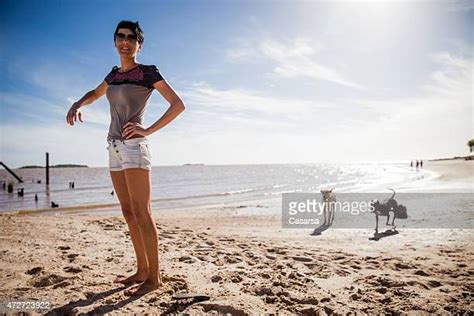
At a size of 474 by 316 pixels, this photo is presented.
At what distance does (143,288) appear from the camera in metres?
3.16

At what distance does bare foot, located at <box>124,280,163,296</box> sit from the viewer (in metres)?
3.10

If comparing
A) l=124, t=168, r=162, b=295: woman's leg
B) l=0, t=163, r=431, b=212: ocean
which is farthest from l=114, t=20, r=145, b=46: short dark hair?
l=0, t=163, r=431, b=212: ocean

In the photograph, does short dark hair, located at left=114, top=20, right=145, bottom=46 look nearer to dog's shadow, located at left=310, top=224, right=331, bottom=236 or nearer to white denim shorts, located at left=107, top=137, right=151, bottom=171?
white denim shorts, located at left=107, top=137, right=151, bottom=171

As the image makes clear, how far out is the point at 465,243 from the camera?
647cm

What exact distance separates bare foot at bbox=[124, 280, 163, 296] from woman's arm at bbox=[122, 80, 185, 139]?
153cm

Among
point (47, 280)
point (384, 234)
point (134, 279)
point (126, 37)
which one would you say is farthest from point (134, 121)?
point (384, 234)

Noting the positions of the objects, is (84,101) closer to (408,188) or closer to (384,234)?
(384,234)

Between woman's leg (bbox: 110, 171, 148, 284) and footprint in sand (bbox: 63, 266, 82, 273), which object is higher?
woman's leg (bbox: 110, 171, 148, 284)

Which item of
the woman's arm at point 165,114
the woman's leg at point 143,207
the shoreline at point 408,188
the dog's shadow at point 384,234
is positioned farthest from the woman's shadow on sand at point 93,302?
the shoreline at point 408,188

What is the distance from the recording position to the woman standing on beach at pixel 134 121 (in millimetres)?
2932

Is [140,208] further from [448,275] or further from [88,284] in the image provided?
[448,275]

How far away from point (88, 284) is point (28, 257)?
186 cm

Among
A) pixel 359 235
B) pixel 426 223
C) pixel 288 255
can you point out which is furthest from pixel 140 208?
pixel 426 223

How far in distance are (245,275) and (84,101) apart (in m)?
2.83
